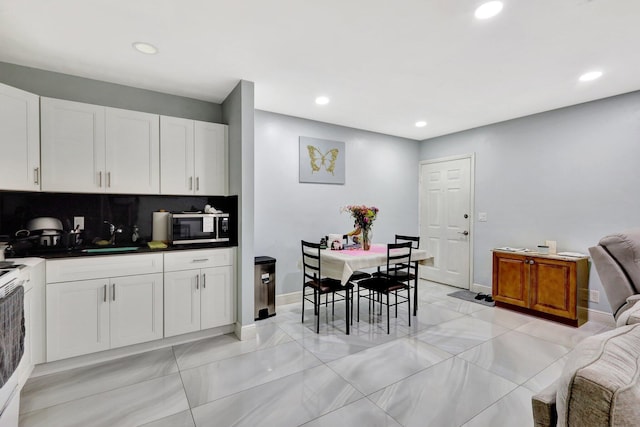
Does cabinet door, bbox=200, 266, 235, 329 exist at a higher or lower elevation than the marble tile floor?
higher

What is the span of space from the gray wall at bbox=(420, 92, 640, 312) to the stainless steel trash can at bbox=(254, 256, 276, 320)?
3213mm

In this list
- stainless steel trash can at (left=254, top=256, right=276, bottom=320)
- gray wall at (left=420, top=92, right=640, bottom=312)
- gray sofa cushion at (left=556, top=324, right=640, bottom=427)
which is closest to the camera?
gray sofa cushion at (left=556, top=324, right=640, bottom=427)

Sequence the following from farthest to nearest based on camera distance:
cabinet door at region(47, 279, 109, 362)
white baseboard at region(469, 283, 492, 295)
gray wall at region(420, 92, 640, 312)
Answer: white baseboard at region(469, 283, 492, 295) → gray wall at region(420, 92, 640, 312) → cabinet door at region(47, 279, 109, 362)

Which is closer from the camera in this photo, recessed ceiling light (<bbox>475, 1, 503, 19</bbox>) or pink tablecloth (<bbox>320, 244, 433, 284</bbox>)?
recessed ceiling light (<bbox>475, 1, 503, 19</bbox>)

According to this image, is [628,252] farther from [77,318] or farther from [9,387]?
[77,318]

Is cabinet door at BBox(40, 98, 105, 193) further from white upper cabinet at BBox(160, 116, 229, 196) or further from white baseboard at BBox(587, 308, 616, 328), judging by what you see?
white baseboard at BBox(587, 308, 616, 328)

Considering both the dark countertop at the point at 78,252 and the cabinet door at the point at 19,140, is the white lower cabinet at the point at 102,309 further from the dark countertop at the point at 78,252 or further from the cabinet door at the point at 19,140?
the cabinet door at the point at 19,140

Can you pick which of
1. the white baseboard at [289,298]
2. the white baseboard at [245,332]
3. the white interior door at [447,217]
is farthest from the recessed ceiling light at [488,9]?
the white baseboard at [289,298]

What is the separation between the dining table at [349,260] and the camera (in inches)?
118

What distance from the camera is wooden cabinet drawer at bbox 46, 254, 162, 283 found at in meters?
2.39

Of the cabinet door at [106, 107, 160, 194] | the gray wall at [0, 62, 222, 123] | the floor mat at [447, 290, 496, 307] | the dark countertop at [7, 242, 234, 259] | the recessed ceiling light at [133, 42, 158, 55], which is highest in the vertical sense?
the recessed ceiling light at [133, 42, 158, 55]

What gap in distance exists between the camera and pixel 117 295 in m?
2.58

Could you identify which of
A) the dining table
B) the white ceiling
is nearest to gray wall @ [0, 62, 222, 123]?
the white ceiling

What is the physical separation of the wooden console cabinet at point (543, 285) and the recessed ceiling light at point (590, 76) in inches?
73.8
